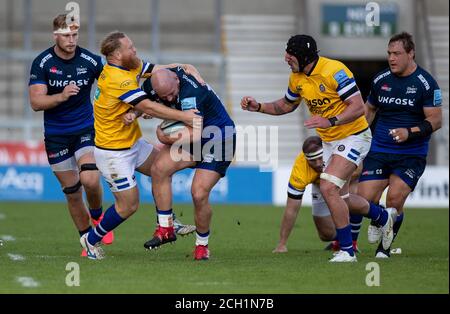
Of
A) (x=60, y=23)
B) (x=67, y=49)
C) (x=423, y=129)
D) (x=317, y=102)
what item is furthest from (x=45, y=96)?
(x=423, y=129)

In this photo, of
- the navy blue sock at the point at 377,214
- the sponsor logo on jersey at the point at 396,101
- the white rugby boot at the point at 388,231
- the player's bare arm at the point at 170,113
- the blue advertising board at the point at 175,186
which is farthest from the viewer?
the blue advertising board at the point at 175,186

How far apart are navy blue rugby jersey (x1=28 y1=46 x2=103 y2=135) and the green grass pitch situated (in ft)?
4.91

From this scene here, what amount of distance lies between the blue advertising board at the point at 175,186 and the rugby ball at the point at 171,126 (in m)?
11.8

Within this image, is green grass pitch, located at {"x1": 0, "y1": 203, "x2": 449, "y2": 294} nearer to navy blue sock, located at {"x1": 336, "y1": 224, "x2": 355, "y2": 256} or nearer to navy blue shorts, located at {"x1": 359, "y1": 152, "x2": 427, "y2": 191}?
navy blue sock, located at {"x1": 336, "y1": 224, "x2": 355, "y2": 256}

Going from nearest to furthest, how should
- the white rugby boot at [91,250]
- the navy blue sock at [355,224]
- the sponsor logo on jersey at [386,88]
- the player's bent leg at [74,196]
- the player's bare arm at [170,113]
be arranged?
the player's bare arm at [170,113], the white rugby boot at [91,250], the sponsor logo on jersey at [386,88], the player's bent leg at [74,196], the navy blue sock at [355,224]

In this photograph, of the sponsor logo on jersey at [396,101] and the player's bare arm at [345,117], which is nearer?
the player's bare arm at [345,117]

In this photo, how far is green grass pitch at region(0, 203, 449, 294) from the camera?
29.6 feet

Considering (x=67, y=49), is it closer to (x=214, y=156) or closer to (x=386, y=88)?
(x=214, y=156)

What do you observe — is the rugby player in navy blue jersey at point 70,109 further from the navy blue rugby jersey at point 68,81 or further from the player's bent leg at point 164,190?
the player's bent leg at point 164,190

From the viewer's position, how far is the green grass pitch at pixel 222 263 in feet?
29.6

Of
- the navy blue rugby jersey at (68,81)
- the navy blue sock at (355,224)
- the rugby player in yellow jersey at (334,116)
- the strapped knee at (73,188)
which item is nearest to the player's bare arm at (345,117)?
the rugby player in yellow jersey at (334,116)

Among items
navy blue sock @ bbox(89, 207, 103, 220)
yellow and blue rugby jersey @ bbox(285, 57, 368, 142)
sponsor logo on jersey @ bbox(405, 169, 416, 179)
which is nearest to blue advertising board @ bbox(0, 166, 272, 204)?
navy blue sock @ bbox(89, 207, 103, 220)

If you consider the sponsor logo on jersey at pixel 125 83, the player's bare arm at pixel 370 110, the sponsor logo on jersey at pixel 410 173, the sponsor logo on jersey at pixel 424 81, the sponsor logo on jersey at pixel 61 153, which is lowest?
the sponsor logo on jersey at pixel 410 173

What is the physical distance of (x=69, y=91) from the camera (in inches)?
452
